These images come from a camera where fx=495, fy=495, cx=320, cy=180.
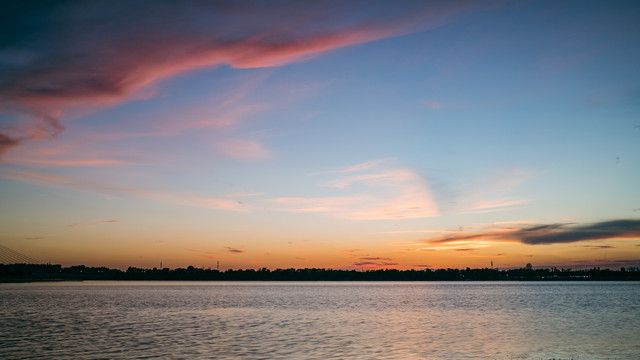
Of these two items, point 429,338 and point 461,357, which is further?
point 429,338

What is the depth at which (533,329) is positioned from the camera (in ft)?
208

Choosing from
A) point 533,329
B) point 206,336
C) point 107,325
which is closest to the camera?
point 206,336

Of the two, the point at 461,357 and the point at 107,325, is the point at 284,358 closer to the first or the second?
the point at 461,357

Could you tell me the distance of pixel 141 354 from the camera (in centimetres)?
4259

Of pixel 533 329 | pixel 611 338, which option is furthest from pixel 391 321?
pixel 611 338

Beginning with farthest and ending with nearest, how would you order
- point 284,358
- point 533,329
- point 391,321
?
1. point 391,321
2. point 533,329
3. point 284,358

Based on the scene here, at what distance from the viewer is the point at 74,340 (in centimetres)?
5131

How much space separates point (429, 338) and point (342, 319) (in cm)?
2558

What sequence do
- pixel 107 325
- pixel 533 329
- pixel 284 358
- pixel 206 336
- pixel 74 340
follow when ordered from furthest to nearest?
pixel 107 325 < pixel 533 329 < pixel 206 336 < pixel 74 340 < pixel 284 358

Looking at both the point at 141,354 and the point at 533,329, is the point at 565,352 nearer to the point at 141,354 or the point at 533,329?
the point at 533,329

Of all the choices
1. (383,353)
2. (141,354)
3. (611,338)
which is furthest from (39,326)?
(611,338)

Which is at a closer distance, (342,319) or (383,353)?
(383,353)

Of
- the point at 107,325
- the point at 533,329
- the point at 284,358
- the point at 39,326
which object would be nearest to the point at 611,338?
the point at 533,329

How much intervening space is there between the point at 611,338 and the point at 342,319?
37.4m
